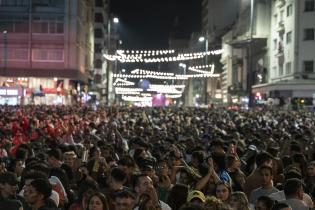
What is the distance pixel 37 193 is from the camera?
7414 mm

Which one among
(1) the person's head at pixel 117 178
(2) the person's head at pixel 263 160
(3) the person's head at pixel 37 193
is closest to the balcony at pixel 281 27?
(2) the person's head at pixel 263 160

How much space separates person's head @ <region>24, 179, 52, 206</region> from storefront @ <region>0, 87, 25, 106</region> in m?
49.0

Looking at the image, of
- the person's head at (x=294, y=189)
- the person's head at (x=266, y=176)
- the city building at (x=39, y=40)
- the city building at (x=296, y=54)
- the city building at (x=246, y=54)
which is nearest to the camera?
the person's head at (x=294, y=189)

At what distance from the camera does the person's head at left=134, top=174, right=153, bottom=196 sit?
323 inches

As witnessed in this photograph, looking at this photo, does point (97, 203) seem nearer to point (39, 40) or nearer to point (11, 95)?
point (11, 95)

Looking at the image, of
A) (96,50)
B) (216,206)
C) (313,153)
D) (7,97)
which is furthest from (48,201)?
(96,50)

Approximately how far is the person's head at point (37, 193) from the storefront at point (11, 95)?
49.0m

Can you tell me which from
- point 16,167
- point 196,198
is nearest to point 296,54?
point 16,167

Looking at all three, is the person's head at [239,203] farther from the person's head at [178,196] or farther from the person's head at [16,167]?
the person's head at [16,167]

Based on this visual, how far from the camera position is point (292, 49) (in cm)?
6594

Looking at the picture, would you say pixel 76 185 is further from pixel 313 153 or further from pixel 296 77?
pixel 296 77

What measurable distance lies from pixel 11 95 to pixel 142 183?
162 ft

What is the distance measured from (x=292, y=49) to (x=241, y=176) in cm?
5707

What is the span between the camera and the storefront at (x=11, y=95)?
55731 millimetres
